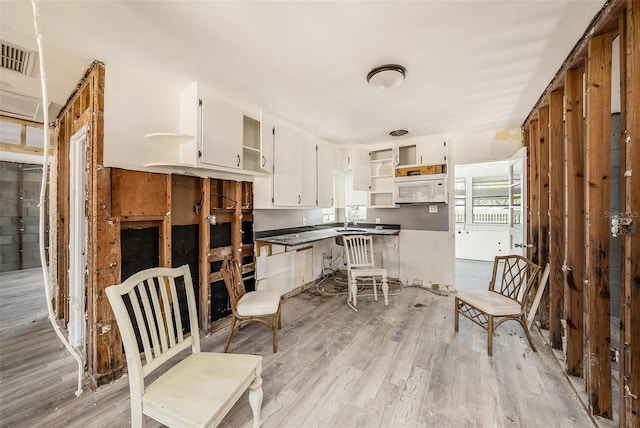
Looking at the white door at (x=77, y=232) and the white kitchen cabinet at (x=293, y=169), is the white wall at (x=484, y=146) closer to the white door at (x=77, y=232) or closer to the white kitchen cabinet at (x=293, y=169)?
the white kitchen cabinet at (x=293, y=169)

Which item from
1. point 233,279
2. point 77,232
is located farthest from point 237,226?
point 77,232

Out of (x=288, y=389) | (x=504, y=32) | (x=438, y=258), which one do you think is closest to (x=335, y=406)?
(x=288, y=389)

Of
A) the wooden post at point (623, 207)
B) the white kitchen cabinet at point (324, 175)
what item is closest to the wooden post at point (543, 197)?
the wooden post at point (623, 207)

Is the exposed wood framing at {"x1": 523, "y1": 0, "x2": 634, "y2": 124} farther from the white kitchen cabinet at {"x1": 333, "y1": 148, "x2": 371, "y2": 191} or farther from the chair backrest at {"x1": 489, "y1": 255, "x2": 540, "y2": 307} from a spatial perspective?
the white kitchen cabinet at {"x1": 333, "y1": 148, "x2": 371, "y2": 191}

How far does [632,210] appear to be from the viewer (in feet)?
3.97

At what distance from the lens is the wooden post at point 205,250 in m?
2.56

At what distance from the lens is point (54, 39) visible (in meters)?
1.62

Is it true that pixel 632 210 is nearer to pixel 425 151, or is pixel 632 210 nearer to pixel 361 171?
pixel 425 151

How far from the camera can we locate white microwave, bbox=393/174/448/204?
373cm

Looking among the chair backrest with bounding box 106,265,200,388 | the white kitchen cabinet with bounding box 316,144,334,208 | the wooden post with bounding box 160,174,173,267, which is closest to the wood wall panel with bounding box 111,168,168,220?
the wooden post with bounding box 160,174,173,267

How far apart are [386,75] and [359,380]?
8.04ft

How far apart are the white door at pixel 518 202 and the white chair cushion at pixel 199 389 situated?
3135mm

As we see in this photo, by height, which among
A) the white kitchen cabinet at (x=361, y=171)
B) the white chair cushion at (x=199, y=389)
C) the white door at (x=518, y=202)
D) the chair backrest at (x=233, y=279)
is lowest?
the white chair cushion at (x=199, y=389)

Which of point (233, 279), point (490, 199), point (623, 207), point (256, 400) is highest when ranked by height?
point (490, 199)
